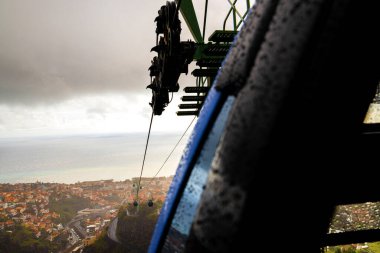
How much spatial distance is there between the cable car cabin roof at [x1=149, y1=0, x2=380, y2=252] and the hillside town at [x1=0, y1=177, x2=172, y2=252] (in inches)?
2678

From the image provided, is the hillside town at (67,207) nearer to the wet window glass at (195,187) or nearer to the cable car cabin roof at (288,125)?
the wet window glass at (195,187)

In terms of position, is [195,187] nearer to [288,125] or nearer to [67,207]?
[288,125]

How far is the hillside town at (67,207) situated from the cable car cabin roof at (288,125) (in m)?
68.0

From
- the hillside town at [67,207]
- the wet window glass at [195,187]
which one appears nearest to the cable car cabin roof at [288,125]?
the wet window glass at [195,187]

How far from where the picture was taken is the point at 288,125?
561mm

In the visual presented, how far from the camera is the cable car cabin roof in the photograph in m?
0.56

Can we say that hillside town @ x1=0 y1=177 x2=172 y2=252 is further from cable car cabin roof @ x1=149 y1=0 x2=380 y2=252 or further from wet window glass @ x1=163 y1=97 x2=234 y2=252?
cable car cabin roof @ x1=149 y1=0 x2=380 y2=252

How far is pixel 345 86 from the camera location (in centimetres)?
60

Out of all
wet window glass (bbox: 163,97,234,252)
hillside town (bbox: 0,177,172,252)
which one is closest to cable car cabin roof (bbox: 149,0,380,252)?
wet window glass (bbox: 163,97,234,252)

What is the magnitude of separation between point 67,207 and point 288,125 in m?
119

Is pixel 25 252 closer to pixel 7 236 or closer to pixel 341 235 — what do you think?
pixel 7 236

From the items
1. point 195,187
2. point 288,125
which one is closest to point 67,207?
point 195,187

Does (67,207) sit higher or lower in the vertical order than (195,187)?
lower

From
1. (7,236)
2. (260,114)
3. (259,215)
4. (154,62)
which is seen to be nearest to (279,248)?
(259,215)
